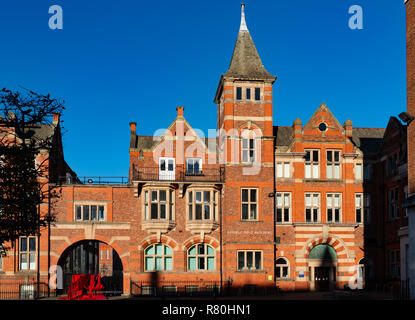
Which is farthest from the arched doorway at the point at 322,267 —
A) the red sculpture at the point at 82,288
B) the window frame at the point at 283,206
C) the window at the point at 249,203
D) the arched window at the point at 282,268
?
the red sculpture at the point at 82,288

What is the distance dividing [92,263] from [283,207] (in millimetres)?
43143

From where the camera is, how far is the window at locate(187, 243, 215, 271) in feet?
135

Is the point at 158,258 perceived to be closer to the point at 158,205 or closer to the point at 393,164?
the point at 158,205

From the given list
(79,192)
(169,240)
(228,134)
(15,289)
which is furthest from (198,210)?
(15,289)

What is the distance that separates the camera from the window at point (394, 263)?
40.4m

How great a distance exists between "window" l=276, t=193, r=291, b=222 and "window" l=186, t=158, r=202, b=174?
6461 millimetres

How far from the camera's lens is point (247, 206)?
41000 millimetres

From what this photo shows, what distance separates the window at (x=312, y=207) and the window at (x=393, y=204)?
5.40m

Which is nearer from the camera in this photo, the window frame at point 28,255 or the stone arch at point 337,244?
the window frame at point 28,255

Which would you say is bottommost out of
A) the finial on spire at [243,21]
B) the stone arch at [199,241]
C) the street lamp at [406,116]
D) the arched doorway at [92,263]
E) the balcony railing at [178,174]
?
the arched doorway at [92,263]

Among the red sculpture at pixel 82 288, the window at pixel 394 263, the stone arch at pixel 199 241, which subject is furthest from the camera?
the stone arch at pixel 199 241

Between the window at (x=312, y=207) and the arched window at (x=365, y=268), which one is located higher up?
the window at (x=312, y=207)

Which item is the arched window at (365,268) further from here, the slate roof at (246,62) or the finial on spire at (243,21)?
the finial on spire at (243,21)

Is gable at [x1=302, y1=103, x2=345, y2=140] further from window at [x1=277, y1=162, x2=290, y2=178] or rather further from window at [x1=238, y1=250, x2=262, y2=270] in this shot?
window at [x1=238, y1=250, x2=262, y2=270]
